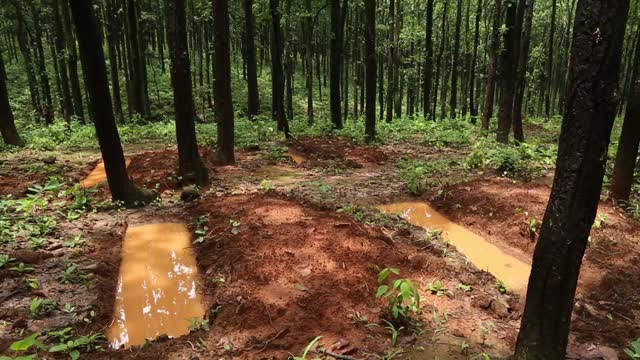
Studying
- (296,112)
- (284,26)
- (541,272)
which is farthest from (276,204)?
(296,112)

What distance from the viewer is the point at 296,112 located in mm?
36406

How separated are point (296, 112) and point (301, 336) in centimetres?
3275

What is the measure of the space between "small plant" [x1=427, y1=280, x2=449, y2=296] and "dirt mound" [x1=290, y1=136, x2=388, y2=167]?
23.9 feet

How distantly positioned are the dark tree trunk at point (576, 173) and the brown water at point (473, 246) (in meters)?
2.69

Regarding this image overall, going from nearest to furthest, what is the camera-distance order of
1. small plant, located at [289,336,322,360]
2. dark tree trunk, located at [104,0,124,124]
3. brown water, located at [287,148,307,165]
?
small plant, located at [289,336,322,360] < brown water, located at [287,148,307,165] < dark tree trunk, located at [104,0,124,124]

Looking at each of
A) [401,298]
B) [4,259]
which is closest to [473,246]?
[401,298]

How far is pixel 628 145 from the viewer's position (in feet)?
27.8

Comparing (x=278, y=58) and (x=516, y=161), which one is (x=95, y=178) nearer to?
(x=278, y=58)

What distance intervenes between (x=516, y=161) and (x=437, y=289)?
7.43 meters

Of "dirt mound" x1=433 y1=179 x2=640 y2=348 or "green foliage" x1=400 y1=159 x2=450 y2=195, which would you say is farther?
"green foliage" x1=400 y1=159 x2=450 y2=195

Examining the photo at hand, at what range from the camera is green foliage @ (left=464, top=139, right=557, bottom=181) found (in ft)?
37.6

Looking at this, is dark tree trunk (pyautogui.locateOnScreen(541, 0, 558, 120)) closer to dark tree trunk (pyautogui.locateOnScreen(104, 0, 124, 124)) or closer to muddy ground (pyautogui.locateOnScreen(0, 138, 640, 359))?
muddy ground (pyautogui.locateOnScreen(0, 138, 640, 359))

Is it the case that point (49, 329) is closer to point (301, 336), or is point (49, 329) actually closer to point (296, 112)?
point (301, 336)

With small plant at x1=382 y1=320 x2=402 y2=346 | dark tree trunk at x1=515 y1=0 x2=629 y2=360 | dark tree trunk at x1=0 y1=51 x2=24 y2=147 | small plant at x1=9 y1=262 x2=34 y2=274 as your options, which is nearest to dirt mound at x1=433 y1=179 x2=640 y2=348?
dark tree trunk at x1=515 y1=0 x2=629 y2=360
